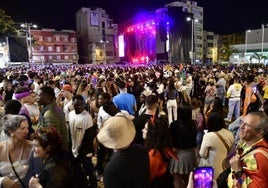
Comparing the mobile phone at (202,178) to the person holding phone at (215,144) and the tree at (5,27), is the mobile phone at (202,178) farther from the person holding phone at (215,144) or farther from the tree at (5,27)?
the tree at (5,27)

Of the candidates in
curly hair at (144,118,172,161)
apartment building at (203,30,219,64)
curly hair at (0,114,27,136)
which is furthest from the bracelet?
apartment building at (203,30,219,64)

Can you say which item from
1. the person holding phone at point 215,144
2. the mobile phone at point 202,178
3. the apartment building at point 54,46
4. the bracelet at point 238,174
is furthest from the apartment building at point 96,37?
the mobile phone at point 202,178

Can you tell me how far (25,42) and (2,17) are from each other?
13.2ft

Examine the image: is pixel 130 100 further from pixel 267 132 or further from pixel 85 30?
pixel 85 30

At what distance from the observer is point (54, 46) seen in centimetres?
6969

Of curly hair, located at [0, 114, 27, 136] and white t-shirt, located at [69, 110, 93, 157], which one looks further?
white t-shirt, located at [69, 110, 93, 157]

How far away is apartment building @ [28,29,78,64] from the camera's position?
67500 millimetres

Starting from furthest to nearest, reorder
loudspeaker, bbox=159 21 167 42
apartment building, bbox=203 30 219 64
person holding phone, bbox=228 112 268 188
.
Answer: apartment building, bbox=203 30 219 64, loudspeaker, bbox=159 21 167 42, person holding phone, bbox=228 112 268 188

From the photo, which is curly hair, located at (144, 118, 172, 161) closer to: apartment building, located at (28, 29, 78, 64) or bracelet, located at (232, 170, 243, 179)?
bracelet, located at (232, 170, 243, 179)

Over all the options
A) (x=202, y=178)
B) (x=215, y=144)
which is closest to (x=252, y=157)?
(x=202, y=178)

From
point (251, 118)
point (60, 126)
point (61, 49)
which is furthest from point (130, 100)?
point (61, 49)

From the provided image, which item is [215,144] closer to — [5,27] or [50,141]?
[50,141]

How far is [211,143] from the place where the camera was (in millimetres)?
3615

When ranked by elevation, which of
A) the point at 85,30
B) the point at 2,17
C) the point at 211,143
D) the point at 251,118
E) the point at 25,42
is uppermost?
the point at 85,30
